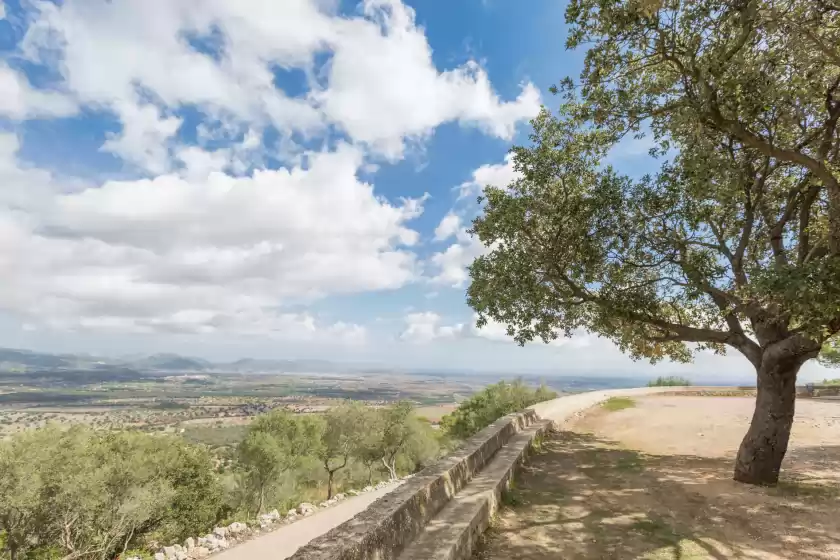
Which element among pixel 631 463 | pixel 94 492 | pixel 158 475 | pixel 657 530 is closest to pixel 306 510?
pixel 158 475

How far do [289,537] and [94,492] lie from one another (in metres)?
Result: 13.8

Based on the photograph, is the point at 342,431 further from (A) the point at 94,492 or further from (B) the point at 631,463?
(B) the point at 631,463

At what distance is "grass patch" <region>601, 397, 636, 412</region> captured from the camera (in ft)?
89.2

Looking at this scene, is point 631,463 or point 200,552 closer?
point 631,463

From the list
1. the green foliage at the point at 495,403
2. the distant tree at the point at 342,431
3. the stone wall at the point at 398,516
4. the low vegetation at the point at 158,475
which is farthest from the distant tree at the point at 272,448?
the stone wall at the point at 398,516

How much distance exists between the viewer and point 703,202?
10.9 m

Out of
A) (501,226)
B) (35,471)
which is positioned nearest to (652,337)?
(501,226)

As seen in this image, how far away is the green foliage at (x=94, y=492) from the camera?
26055 mm

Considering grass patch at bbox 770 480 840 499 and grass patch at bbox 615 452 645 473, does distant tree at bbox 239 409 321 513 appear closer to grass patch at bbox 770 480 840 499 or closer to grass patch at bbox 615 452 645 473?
grass patch at bbox 615 452 645 473

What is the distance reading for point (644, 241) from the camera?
11062 millimetres

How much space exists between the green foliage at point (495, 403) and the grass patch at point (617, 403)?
8.11 metres

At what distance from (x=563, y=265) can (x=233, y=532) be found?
26201mm

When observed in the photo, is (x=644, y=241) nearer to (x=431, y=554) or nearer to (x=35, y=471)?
(x=431, y=554)

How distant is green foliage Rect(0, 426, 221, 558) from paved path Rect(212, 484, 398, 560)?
36.8ft
